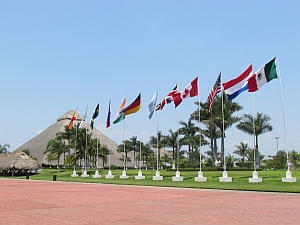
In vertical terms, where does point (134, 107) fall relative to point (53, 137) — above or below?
below

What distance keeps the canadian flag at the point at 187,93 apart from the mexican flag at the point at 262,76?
5.62 meters

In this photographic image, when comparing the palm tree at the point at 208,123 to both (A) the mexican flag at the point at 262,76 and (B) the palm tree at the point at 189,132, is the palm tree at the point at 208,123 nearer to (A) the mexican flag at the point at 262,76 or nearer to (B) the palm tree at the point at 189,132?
(B) the palm tree at the point at 189,132

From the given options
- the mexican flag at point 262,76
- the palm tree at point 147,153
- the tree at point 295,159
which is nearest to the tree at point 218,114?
the tree at point 295,159

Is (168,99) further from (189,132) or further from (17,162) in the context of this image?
→ (17,162)

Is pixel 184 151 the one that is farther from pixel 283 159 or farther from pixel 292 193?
pixel 292 193

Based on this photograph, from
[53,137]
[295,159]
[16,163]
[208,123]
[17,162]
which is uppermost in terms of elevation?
[53,137]

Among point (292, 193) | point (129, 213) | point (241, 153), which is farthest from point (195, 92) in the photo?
point (241, 153)

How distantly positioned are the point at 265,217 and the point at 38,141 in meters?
114

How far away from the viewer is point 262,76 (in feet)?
76.3

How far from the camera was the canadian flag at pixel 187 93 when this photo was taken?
2873cm

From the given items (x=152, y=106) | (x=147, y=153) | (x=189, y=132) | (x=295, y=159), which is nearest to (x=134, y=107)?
(x=152, y=106)

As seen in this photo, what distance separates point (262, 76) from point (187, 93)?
737 centimetres

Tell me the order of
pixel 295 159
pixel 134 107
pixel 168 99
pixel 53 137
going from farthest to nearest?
pixel 53 137 → pixel 295 159 → pixel 134 107 → pixel 168 99

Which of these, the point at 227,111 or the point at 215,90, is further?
the point at 227,111
